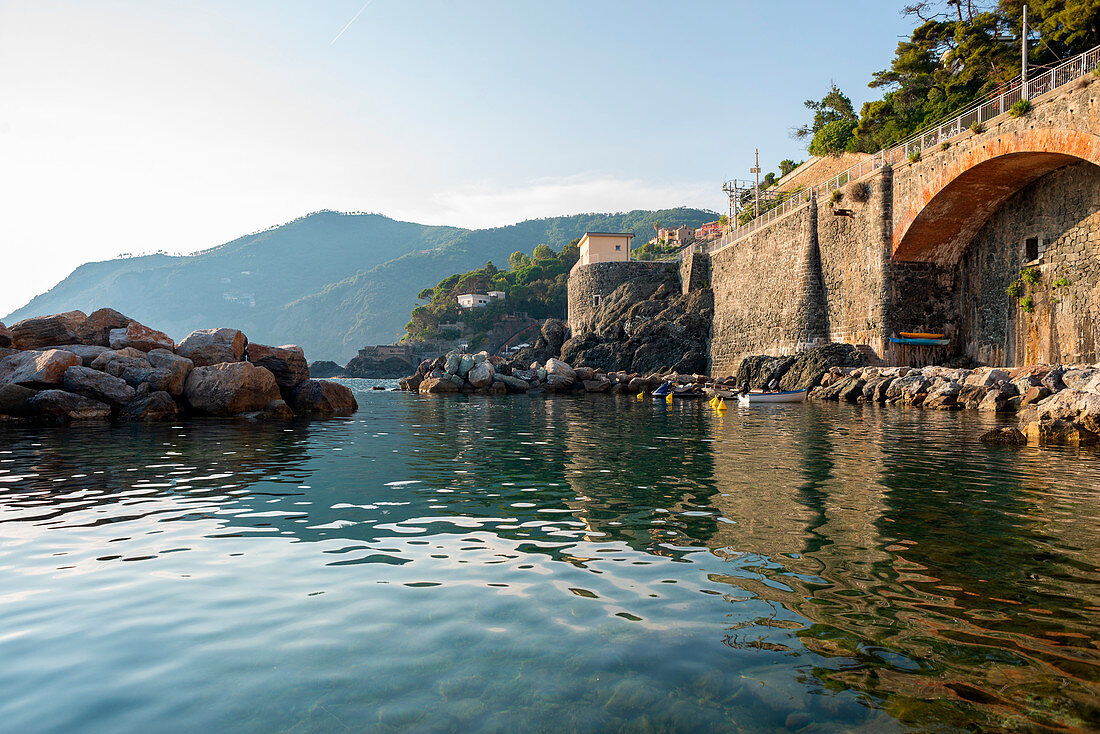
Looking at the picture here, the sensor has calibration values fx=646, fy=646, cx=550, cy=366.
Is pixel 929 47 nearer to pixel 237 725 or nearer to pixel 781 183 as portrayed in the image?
pixel 781 183

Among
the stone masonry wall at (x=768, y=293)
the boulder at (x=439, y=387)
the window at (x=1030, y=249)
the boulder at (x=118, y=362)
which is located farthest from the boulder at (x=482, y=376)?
the window at (x=1030, y=249)

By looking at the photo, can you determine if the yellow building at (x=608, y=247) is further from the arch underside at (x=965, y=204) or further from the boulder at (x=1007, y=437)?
the boulder at (x=1007, y=437)

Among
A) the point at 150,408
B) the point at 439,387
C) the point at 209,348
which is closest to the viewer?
the point at 150,408

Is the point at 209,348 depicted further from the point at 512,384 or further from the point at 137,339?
the point at 512,384

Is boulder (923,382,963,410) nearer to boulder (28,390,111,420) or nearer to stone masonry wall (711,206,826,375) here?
stone masonry wall (711,206,826,375)

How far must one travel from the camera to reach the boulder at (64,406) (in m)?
16.4

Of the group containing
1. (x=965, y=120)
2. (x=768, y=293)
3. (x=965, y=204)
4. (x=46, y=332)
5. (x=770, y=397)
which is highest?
(x=965, y=120)

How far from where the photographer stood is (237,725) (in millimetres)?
2691

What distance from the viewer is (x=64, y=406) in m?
16.6

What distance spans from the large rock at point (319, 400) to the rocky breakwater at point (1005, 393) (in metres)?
18.7

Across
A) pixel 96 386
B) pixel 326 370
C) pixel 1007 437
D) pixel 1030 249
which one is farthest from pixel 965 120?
pixel 326 370

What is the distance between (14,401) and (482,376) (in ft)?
77.2

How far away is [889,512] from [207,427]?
14785mm

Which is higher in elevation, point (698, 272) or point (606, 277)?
point (606, 277)
